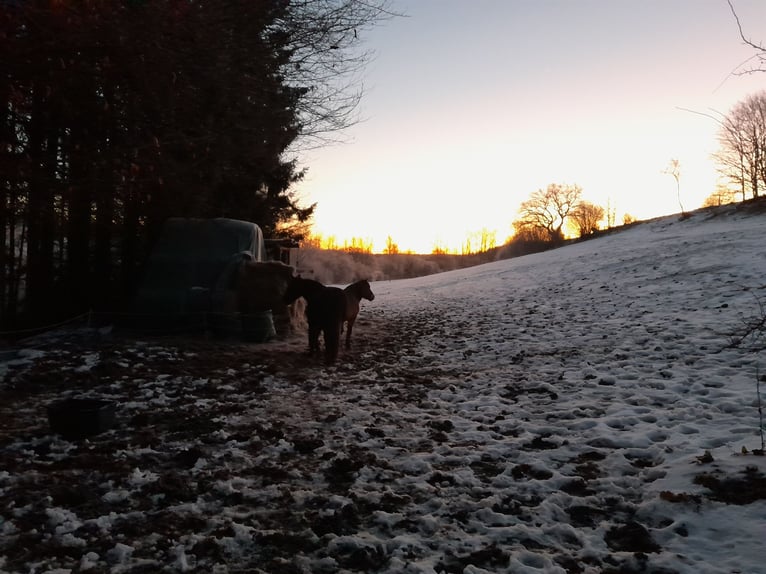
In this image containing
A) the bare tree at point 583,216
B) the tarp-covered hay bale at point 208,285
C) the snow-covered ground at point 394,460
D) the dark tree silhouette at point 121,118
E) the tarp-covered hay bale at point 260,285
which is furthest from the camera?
the bare tree at point 583,216

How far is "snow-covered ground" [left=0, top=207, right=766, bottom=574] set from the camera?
10.2ft

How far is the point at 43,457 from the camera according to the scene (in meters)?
4.49

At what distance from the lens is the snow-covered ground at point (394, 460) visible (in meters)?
3.12

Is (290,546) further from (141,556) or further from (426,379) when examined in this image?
(426,379)

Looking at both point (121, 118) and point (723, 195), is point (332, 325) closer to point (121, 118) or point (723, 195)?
point (121, 118)

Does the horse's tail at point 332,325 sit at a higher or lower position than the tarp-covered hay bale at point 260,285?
lower

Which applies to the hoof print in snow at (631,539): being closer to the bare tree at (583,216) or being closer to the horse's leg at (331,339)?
the horse's leg at (331,339)

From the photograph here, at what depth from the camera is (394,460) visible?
15.4 ft

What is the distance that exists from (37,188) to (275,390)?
4891 millimetres

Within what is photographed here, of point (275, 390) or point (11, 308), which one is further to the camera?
point (11, 308)

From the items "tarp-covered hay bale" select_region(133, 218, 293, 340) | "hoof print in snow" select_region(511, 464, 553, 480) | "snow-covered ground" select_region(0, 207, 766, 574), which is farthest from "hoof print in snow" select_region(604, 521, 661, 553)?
"tarp-covered hay bale" select_region(133, 218, 293, 340)

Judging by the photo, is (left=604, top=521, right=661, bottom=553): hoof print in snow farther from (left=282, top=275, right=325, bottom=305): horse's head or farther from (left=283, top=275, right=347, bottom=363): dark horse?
(left=282, top=275, right=325, bottom=305): horse's head

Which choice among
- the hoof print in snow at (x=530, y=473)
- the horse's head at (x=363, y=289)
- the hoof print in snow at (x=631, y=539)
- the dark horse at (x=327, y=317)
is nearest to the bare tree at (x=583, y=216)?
the horse's head at (x=363, y=289)

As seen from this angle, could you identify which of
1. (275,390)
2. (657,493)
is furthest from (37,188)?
(657,493)
